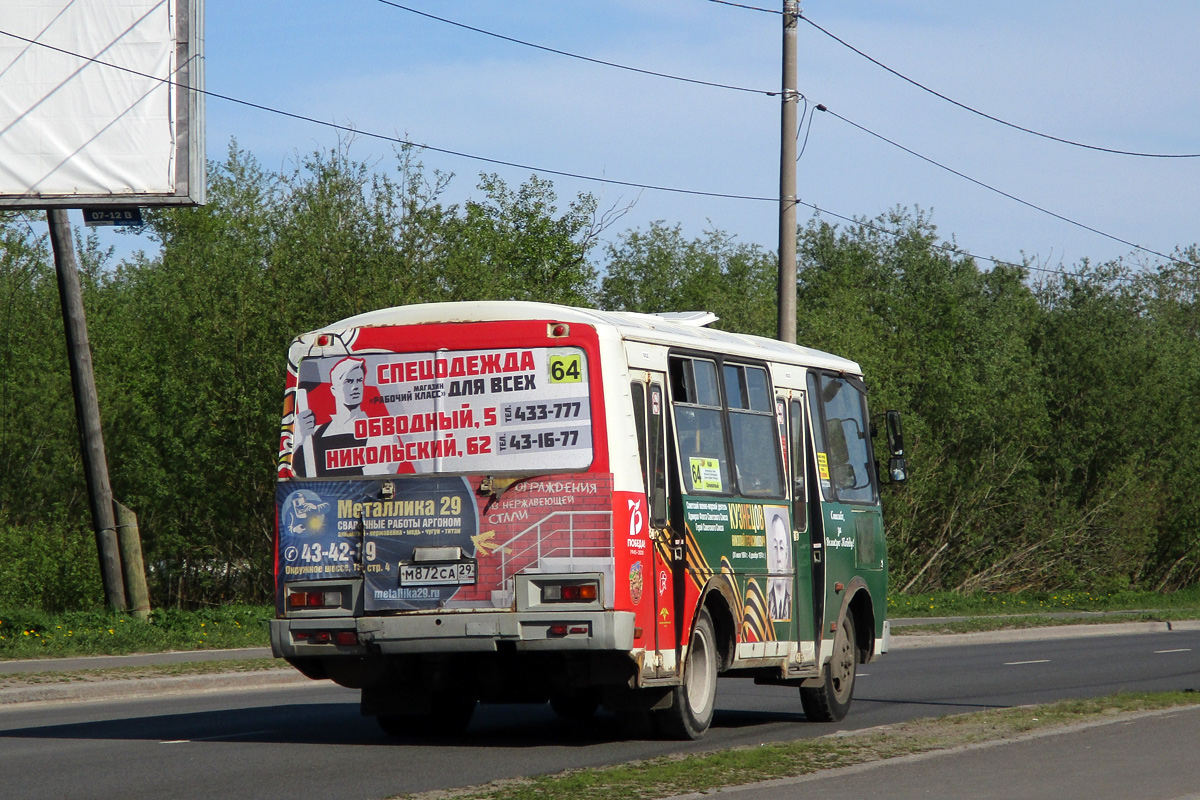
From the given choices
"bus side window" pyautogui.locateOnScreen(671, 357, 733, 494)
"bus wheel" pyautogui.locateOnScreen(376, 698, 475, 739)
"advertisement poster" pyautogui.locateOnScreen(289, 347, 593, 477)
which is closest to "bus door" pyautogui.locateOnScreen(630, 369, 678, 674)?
"bus side window" pyautogui.locateOnScreen(671, 357, 733, 494)

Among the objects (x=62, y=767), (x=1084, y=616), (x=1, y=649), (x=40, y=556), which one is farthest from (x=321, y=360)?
(x=1084, y=616)

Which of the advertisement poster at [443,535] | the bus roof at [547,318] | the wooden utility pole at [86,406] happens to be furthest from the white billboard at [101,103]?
the advertisement poster at [443,535]

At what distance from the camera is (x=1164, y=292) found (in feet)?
257

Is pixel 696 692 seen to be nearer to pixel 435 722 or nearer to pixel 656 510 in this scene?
pixel 656 510

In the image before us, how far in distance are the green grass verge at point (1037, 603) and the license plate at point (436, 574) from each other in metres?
20.4

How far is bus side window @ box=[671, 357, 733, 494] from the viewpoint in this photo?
11391mm

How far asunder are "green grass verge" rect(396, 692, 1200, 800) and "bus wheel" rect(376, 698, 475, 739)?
2.68 meters

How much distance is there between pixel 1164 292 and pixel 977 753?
73803 mm

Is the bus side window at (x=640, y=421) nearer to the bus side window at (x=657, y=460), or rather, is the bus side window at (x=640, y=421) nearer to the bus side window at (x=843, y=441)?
the bus side window at (x=657, y=460)

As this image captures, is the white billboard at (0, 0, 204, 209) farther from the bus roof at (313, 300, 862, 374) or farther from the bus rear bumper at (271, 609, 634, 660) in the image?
the bus rear bumper at (271, 609, 634, 660)

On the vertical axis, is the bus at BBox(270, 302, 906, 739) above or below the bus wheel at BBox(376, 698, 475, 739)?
above

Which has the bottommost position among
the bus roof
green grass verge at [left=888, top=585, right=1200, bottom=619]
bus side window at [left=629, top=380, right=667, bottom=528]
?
green grass verge at [left=888, top=585, right=1200, bottom=619]

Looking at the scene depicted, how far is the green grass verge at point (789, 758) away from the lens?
27.1 feet

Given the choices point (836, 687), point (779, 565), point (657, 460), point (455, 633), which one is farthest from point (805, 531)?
point (455, 633)
